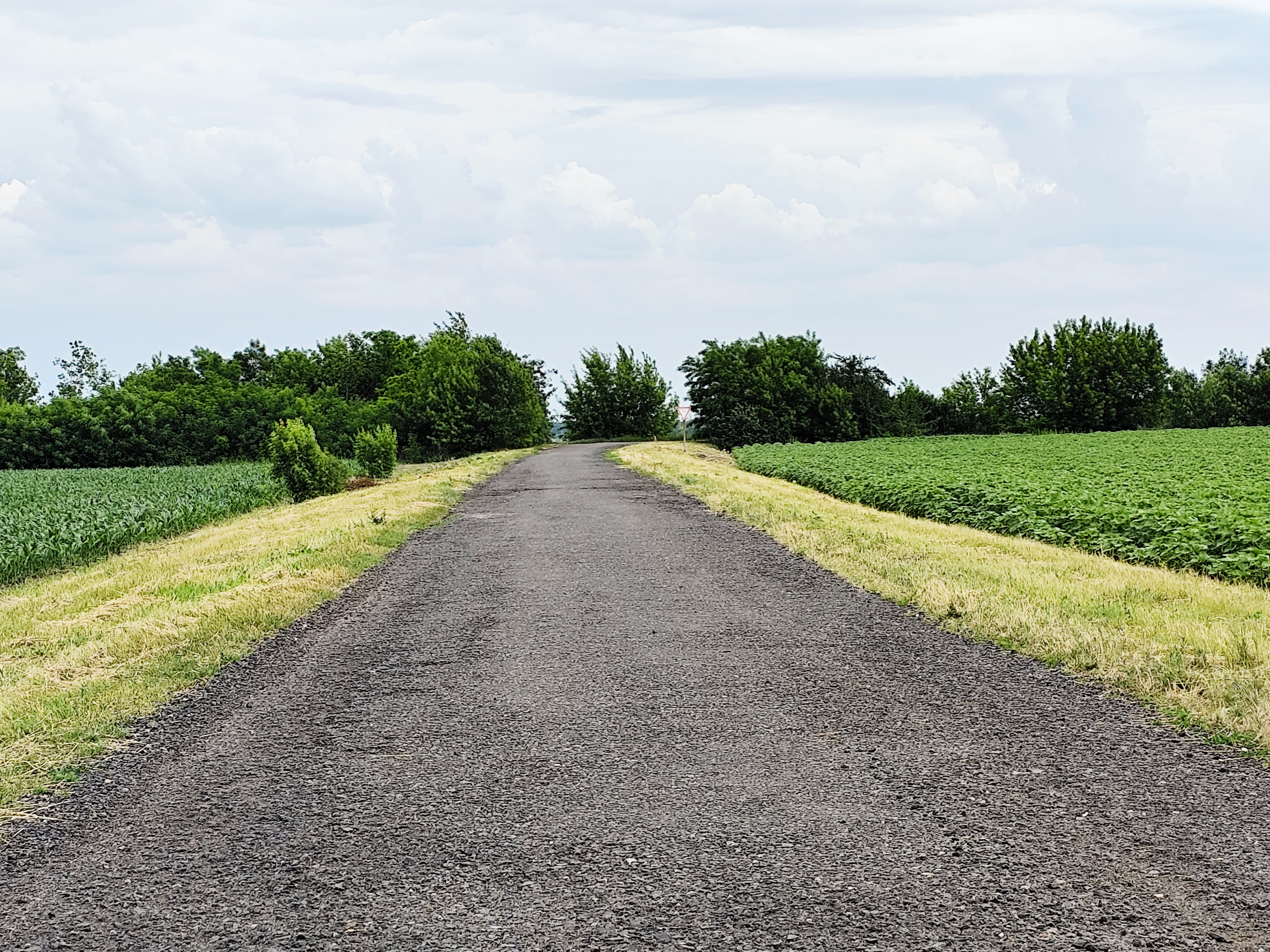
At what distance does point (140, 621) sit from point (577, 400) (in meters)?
90.7

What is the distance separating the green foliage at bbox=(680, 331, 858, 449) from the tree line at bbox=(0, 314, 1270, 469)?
146 mm

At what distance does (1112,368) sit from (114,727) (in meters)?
95.5

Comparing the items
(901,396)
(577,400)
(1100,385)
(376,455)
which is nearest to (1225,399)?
(1100,385)


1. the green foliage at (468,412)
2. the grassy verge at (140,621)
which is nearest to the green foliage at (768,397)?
the green foliage at (468,412)

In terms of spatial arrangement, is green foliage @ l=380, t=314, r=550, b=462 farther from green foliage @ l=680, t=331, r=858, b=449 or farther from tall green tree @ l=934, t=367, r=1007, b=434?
tall green tree @ l=934, t=367, r=1007, b=434

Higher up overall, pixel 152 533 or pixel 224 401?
pixel 224 401

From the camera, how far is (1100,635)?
27.9 ft

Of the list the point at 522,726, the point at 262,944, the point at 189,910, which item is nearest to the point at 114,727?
the point at 522,726

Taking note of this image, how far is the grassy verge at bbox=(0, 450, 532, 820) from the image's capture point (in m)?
6.69

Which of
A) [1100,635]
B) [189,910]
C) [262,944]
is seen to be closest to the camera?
[262,944]

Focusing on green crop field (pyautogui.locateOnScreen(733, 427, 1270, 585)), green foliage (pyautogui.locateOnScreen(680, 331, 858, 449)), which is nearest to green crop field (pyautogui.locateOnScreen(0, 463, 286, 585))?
green crop field (pyautogui.locateOnScreen(733, 427, 1270, 585))

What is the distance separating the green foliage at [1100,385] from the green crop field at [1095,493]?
41.8m

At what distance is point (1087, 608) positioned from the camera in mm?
9844

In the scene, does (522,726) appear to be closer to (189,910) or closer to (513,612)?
(189,910)
